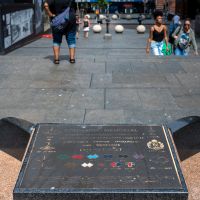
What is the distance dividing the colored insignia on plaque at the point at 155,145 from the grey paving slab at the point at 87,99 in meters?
2.97

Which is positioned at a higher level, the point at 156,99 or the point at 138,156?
the point at 138,156

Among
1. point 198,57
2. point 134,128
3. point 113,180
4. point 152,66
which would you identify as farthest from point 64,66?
point 113,180

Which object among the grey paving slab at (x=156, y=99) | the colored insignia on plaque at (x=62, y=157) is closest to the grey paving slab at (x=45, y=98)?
the grey paving slab at (x=156, y=99)

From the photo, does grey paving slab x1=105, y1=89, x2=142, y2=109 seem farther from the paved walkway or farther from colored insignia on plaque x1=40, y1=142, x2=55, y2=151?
colored insignia on plaque x1=40, y1=142, x2=55, y2=151

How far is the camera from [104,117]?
254 inches

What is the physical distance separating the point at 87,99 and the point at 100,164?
389 centimetres

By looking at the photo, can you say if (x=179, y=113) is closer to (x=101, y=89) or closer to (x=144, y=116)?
(x=144, y=116)

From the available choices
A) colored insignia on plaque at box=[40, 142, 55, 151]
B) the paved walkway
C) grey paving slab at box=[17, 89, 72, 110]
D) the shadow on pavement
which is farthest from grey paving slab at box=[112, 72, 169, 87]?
colored insignia on plaque at box=[40, 142, 55, 151]

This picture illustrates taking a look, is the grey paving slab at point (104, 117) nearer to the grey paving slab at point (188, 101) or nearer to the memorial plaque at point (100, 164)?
the grey paving slab at point (188, 101)

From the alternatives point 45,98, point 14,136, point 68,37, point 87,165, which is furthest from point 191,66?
point 87,165

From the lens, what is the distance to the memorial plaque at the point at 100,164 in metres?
3.34

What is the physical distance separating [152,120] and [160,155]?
250 cm

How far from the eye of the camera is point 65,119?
639 centimetres

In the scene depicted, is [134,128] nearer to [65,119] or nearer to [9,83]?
[65,119]
